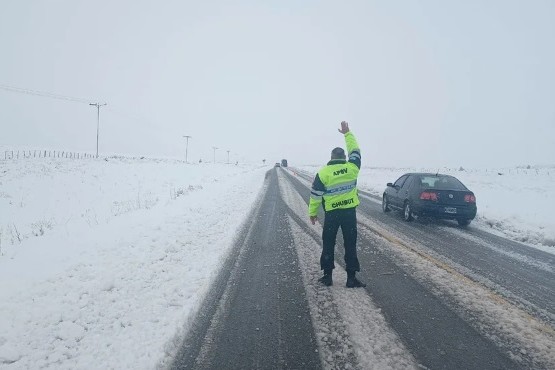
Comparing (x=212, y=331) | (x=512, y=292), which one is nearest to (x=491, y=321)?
(x=512, y=292)

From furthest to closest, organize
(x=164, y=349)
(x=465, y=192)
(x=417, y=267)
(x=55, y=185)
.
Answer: (x=55, y=185) → (x=465, y=192) → (x=417, y=267) → (x=164, y=349)

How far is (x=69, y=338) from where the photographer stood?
11.8 feet

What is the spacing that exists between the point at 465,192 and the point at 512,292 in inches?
246

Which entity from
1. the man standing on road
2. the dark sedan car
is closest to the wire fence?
the dark sedan car

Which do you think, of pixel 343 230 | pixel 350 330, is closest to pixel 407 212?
pixel 343 230

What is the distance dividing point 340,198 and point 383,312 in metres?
1.71

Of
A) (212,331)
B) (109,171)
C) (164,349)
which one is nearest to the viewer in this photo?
(164,349)

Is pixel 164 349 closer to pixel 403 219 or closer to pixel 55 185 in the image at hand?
pixel 403 219

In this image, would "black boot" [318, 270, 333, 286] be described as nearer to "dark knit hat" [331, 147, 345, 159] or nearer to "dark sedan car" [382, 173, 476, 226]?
"dark knit hat" [331, 147, 345, 159]

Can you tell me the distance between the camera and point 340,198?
5277 millimetres

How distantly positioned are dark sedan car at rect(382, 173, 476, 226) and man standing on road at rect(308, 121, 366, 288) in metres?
6.40

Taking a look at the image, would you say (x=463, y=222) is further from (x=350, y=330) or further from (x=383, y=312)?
(x=350, y=330)


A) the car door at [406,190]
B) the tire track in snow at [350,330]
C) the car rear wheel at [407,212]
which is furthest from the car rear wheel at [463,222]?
the tire track in snow at [350,330]

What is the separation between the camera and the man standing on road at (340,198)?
5.22 m
